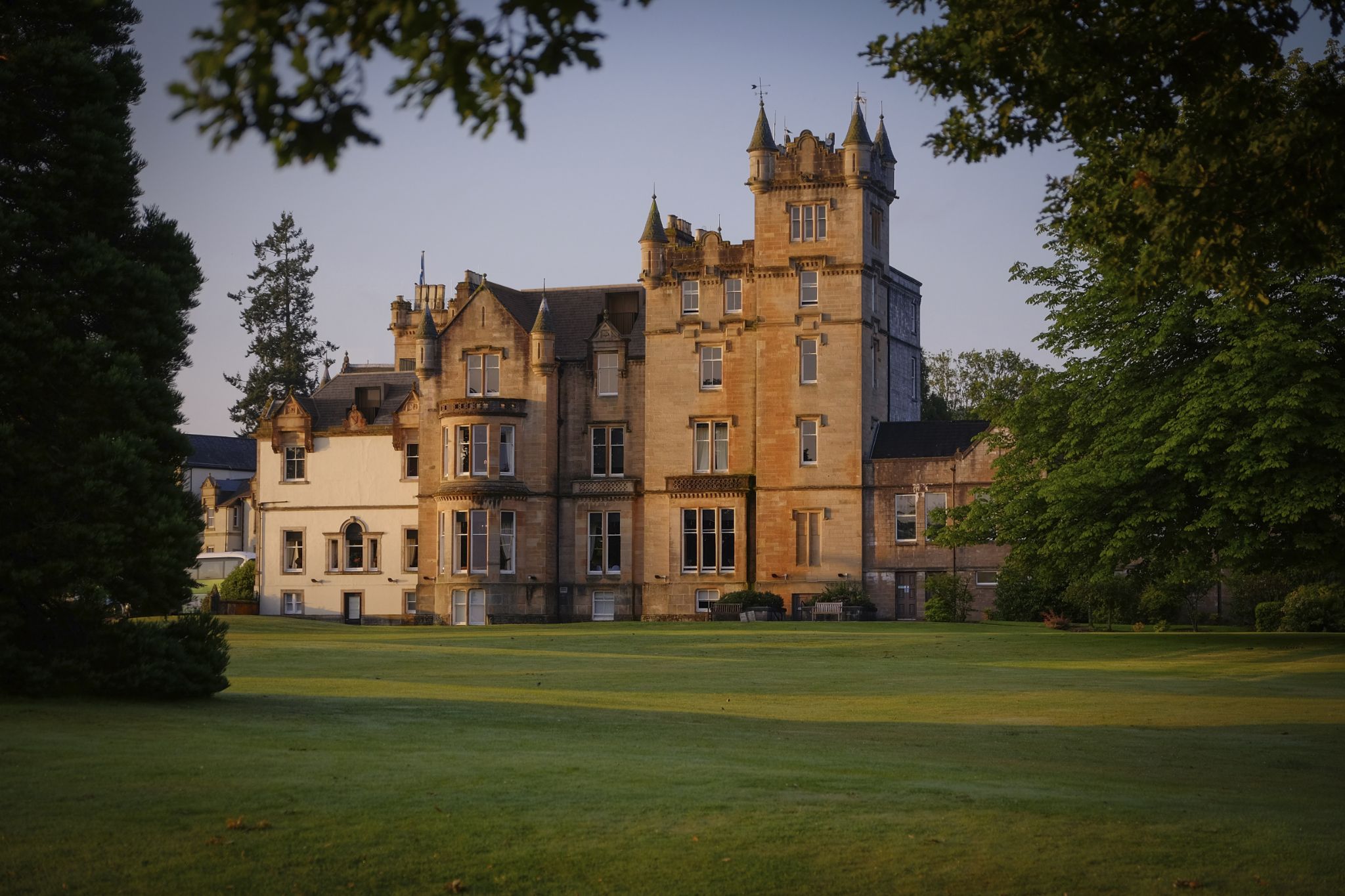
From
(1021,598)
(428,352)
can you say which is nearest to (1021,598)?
(1021,598)

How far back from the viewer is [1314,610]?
174 ft

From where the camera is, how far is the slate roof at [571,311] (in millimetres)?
71419

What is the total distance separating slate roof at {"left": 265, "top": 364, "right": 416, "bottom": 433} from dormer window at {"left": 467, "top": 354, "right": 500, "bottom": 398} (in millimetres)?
8468

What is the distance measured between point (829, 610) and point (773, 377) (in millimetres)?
10717

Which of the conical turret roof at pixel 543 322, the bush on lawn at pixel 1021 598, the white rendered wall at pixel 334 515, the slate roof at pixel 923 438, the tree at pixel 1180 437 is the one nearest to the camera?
the tree at pixel 1180 437

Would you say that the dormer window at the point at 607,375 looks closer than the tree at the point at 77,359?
No

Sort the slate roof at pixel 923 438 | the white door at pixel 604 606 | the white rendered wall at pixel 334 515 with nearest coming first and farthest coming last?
the slate roof at pixel 923 438 → the white door at pixel 604 606 → the white rendered wall at pixel 334 515

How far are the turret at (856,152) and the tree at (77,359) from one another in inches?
1835

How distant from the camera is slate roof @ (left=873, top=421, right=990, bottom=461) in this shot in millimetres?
66312

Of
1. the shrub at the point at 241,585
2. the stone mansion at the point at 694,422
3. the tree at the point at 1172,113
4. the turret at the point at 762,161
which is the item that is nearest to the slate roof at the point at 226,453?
the shrub at the point at 241,585

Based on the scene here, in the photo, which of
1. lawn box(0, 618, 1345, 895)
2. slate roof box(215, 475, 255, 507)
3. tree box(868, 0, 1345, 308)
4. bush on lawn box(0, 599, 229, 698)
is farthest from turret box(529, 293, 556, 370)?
tree box(868, 0, 1345, 308)

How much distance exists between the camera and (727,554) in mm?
68062

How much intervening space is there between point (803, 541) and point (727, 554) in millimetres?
3618

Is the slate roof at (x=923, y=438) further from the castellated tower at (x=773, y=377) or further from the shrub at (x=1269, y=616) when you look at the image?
the shrub at (x=1269, y=616)
